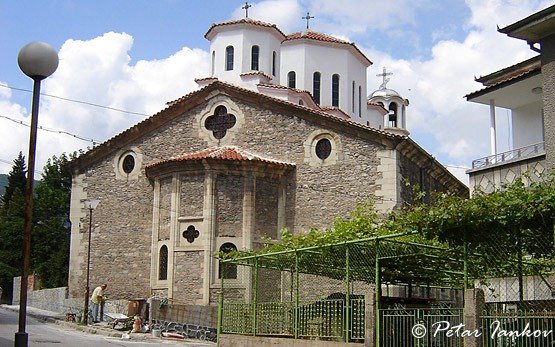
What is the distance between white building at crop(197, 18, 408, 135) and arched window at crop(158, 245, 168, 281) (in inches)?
432

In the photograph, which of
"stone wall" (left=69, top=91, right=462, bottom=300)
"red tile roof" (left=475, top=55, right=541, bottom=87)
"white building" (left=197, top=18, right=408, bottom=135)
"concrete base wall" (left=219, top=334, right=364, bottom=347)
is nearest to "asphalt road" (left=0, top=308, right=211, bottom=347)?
"concrete base wall" (left=219, top=334, right=364, bottom=347)

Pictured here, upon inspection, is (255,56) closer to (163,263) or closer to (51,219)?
(163,263)

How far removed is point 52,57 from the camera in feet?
31.7

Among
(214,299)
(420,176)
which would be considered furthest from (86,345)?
(420,176)

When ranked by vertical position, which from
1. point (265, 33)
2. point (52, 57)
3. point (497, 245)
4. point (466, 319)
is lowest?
point (466, 319)

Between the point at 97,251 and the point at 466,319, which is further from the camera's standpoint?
the point at 97,251

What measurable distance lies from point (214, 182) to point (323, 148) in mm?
4409

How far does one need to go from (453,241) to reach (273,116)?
17808 millimetres

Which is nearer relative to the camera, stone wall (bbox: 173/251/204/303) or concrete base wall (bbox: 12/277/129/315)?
stone wall (bbox: 173/251/204/303)

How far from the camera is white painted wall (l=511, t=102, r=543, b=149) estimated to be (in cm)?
2173

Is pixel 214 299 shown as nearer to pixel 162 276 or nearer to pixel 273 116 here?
pixel 162 276

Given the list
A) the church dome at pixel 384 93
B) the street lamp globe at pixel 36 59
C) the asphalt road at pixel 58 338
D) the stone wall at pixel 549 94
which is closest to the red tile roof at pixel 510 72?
the stone wall at pixel 549 94

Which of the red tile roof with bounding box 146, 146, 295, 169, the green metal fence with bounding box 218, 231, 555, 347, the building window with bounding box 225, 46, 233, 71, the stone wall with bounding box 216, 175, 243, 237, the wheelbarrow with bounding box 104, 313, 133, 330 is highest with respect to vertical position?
the building window with bounding box 225, 46, 233, 71

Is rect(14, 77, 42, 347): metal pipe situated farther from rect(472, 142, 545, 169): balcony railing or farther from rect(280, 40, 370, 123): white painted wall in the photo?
rect(280, 40, 370, 123): white painted wall
